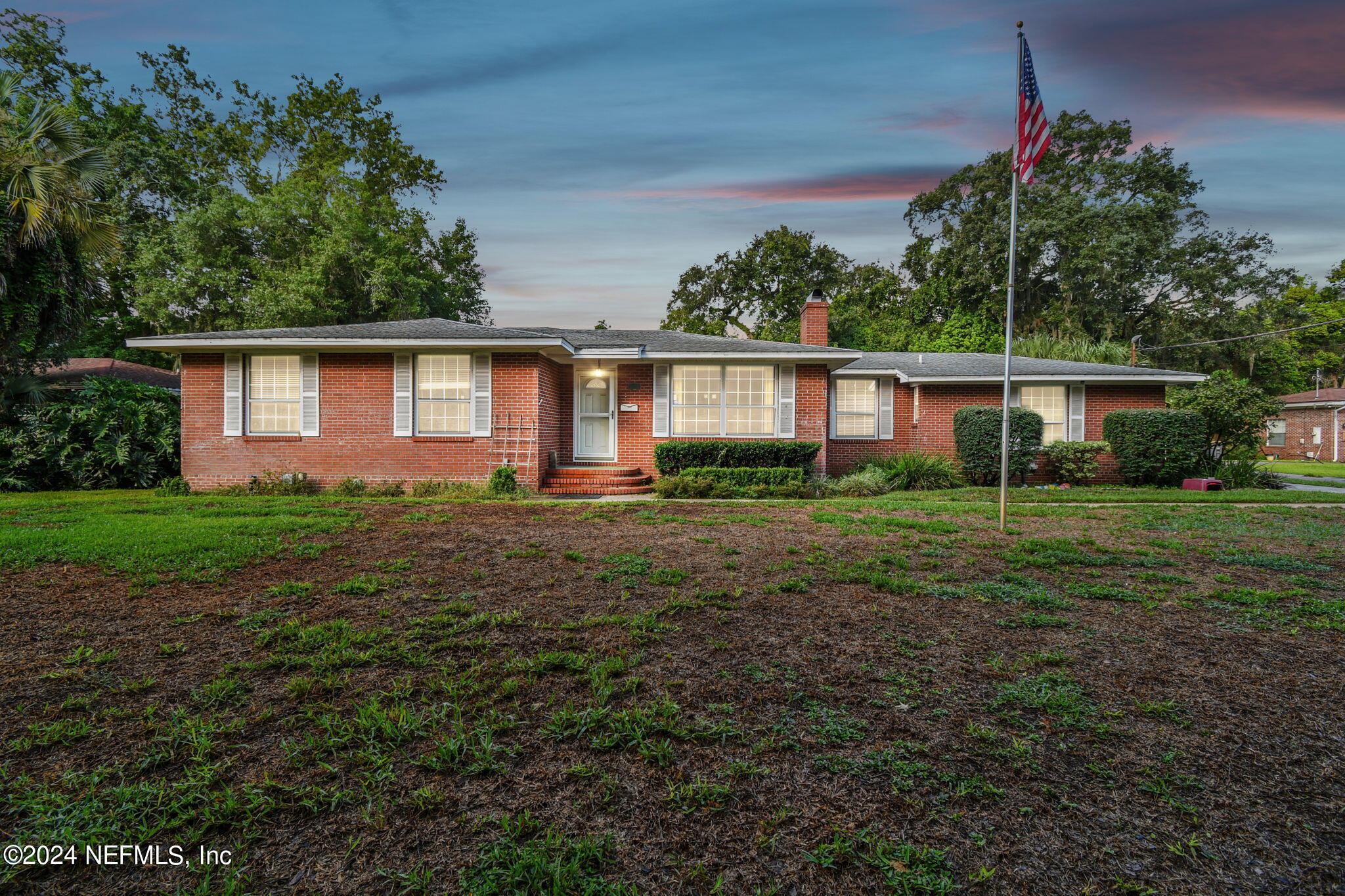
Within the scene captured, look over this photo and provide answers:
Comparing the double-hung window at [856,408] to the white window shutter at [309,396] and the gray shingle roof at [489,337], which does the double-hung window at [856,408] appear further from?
the white window shutter at [309,396]

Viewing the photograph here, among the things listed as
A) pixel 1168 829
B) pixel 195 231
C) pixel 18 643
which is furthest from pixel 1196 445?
pixel 195 231

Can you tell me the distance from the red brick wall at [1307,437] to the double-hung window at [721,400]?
96.8 ft

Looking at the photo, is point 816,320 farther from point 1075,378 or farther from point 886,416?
point 1075,378

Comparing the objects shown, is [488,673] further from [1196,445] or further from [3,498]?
[1196,445]

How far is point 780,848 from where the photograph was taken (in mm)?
1917

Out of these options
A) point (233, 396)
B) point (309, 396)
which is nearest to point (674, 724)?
point (309, 396)

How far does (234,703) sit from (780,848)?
103 inches

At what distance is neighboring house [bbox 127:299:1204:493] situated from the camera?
1209 centimetres

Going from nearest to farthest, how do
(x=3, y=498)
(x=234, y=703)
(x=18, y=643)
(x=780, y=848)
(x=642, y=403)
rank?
1. (x=780, y=848)
2. (x=234, y=703)
3. (x=18, y=643)
4. (x=3, y=498)
5. (x=642, y=403)

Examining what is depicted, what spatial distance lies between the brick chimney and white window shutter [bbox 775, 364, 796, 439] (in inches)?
99.9

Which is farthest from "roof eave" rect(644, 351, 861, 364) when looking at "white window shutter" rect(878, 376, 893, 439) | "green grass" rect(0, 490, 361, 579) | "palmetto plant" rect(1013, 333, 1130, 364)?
"palmetto plant" rect(1013, 333, 1130, 364)

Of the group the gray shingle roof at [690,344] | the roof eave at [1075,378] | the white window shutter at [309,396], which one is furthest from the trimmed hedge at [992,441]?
the white window shutter at [309,396]

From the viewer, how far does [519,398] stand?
39.7ft

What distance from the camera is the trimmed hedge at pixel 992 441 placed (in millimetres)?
13133
